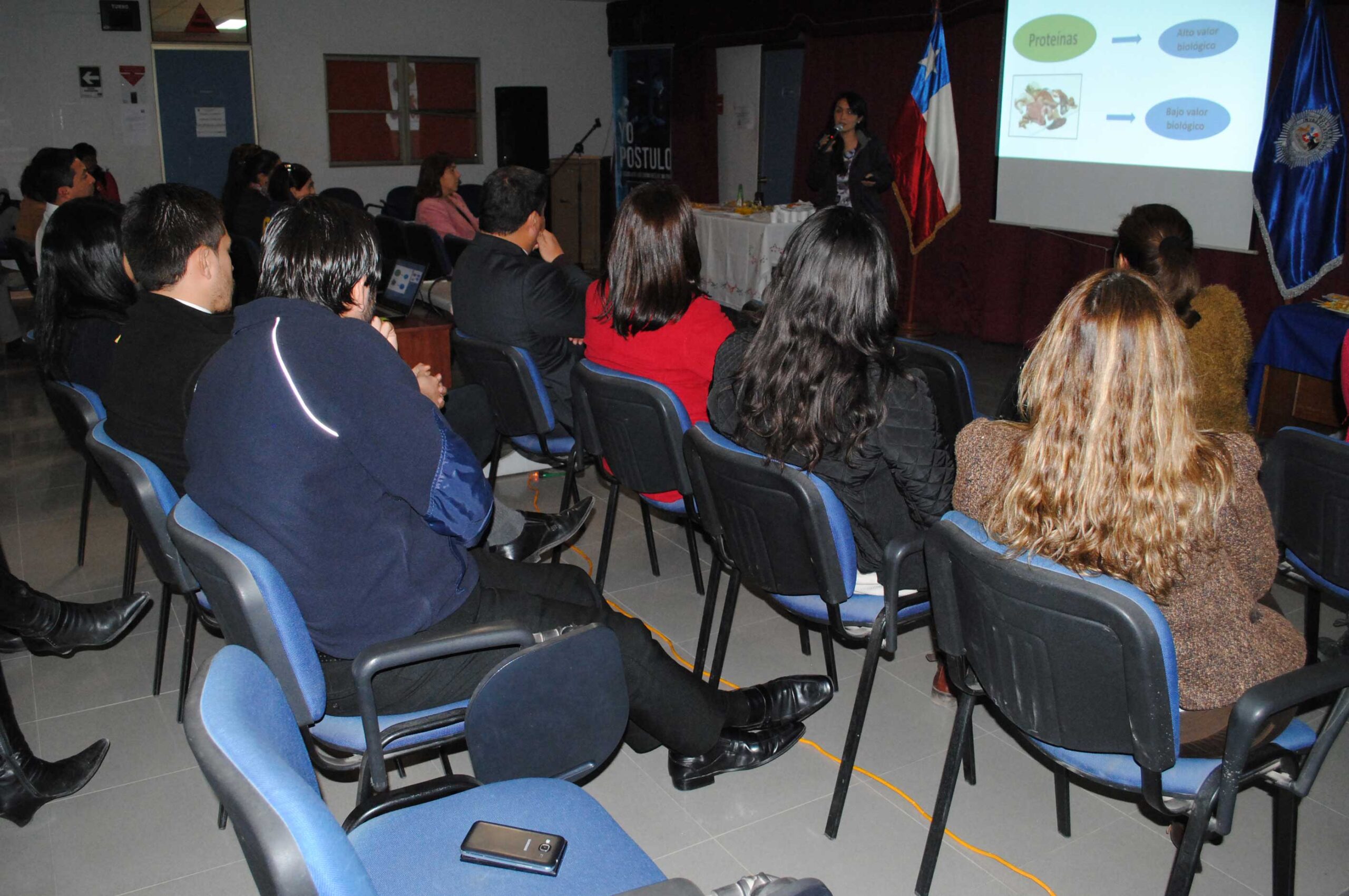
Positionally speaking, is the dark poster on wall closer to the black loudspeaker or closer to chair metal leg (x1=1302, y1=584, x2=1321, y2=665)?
the black loudspeaker

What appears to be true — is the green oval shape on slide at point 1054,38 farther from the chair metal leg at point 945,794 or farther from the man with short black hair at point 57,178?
the man with short black hair at point 57,178

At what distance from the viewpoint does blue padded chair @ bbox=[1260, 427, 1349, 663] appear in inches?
76.9

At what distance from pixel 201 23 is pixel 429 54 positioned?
2.02 meters

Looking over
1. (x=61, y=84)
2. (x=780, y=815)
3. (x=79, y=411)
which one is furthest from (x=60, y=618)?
(x=61, y=84)

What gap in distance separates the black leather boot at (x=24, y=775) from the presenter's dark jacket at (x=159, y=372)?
55 cm

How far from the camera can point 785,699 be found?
87.0 inches

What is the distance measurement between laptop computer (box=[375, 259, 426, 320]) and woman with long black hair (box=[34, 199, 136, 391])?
1.19 m

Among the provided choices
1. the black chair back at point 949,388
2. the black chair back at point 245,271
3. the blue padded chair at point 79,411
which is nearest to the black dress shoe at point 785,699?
the black chair back at point 949,388

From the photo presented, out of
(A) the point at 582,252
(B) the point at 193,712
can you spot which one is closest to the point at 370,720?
(B) the point at 193,712

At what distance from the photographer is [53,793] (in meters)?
2.12

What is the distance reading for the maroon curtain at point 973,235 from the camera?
614cm

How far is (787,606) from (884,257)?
2.46 feet

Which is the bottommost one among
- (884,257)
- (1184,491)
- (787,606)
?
(787,606)

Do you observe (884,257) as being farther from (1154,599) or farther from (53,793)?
(53,793)
